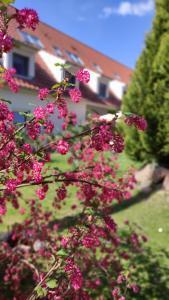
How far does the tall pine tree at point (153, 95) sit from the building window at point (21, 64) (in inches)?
373

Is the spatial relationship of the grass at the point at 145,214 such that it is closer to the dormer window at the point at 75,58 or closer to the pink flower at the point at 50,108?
the pink flower at the point at 50,108

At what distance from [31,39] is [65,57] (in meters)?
3.29

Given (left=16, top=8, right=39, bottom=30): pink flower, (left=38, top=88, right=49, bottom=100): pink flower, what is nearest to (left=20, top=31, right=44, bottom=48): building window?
(left=38, top=88, right=49, bottom=100): pink flower

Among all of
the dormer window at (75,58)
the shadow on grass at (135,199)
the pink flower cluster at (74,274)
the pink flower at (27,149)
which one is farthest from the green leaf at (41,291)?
the dormer window at (75,58)

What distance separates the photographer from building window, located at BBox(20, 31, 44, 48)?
71.4 ft

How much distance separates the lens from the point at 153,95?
33.9 feet

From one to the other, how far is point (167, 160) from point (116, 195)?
6.82 meters

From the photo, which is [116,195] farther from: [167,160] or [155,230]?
[167,160]

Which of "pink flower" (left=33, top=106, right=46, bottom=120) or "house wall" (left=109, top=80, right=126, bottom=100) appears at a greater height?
"house wall" (left=109, top=80, right=126, bottom=100)

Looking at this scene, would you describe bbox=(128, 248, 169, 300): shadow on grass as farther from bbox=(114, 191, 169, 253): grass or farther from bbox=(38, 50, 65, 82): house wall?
bbox=(38, 50, 65, 82): house wall

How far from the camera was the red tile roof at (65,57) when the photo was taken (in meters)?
21.0

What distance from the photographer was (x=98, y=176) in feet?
16.2

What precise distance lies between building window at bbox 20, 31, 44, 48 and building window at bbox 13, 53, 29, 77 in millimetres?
2187

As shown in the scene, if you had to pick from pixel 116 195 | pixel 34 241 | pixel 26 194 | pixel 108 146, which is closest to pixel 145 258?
pixel 34 241
